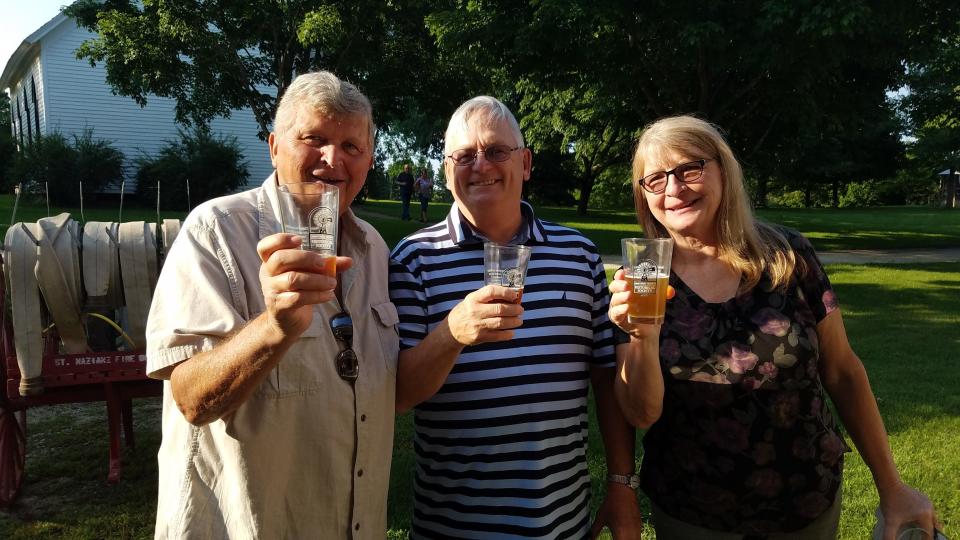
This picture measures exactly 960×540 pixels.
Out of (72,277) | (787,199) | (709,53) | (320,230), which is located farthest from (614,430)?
(787,199)

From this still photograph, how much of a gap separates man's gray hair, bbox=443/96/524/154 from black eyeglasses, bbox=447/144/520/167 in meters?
0.06

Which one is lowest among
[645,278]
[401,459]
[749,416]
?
[401,459]

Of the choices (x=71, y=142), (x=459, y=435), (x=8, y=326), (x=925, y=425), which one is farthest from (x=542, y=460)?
(x=71, y=142)

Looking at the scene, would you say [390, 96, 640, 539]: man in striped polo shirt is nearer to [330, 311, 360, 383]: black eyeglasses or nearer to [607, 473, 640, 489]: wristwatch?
[607, 473, 640, 489]: wristwatch

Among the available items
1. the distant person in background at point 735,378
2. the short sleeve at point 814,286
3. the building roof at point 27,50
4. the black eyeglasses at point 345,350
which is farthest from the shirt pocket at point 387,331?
the building roof at point 27,50

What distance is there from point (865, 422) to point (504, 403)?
1.36 metres

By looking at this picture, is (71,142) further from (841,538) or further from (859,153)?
(859,153)

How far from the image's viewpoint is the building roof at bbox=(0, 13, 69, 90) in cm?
2389

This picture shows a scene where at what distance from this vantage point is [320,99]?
203cm

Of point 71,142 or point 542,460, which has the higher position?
point 71,142

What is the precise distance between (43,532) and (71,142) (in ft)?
80.8

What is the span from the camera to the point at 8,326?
428 cm

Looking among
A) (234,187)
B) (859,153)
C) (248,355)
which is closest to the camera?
(248,355)

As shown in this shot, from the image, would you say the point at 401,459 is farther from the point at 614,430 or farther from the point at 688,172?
the point at 688,172
